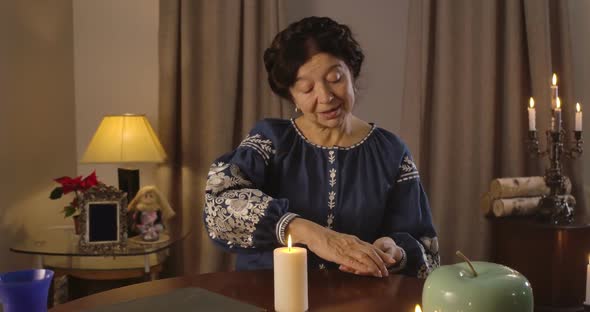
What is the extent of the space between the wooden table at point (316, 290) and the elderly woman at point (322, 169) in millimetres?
198

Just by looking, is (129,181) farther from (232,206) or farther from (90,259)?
(232,206)

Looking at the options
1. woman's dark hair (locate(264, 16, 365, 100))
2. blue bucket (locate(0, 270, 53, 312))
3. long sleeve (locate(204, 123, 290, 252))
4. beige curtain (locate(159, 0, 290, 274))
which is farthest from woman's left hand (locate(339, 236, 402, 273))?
beige curtain (locate(159, 0, 290, 274))

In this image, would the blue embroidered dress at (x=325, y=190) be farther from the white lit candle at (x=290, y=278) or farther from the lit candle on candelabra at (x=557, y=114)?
the lit candle on candelabra at (x=557, y=114)

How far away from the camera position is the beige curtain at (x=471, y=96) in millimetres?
2920

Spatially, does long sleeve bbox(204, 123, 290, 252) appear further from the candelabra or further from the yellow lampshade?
the candelabra

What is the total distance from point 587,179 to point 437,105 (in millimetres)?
765

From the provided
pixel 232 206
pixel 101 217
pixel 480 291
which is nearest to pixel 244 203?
pixel 232 206

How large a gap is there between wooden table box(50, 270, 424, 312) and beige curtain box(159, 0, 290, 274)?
1.65 metres

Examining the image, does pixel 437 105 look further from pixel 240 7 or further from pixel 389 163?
pixel 389 163

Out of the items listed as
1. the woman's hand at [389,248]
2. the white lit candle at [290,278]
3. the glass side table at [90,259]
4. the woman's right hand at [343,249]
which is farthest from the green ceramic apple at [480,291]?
the glass side table at [90,259]

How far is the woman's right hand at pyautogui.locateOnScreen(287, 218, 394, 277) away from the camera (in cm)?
133

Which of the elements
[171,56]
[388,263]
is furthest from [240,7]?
[388,263]

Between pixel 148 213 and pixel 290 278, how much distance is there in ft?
5.45

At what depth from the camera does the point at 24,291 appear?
2.97 feet
